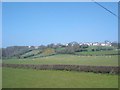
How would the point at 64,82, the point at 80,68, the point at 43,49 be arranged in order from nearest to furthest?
the point at 64,82
the point at 80,68
the point at 43,49

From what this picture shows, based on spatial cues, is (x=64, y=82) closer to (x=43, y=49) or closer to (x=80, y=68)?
(x=80, y=68)

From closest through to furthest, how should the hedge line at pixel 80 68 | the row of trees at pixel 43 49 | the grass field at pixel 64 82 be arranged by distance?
1. the grass field at pixel 64 82
2. the hedge line at pixel 80 68
3. the row of trees at pixel 43 49

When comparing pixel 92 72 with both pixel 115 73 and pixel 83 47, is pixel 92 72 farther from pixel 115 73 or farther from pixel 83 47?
pixel 83 47

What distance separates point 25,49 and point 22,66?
1398 inches

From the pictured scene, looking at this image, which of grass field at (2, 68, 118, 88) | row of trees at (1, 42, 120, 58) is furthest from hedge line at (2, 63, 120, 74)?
row of trees at (1, 42, 120, 58)

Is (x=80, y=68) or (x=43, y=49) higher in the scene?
(x=43, y=49)

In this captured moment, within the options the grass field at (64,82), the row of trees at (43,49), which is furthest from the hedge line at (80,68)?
the row of trees at (43,49)

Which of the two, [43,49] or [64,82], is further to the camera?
[43,49]

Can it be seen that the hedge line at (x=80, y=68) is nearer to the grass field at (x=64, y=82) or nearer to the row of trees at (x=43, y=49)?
the grass field at (x=64, y=82)

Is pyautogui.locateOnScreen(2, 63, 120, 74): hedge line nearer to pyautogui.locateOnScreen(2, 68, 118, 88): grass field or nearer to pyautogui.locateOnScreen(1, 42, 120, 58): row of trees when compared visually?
pyautogui.locateOnScreen(2, 68, 118, 88): grass field

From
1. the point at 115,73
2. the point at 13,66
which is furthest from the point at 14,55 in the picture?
the point at 115,73

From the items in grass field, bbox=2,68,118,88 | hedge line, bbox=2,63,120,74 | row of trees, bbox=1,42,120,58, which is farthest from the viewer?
row of trees, bbox=1,42,120,58

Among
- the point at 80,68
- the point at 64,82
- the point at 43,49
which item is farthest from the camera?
the point at 43,49

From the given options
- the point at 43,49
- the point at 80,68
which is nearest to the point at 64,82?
the point at 80,68
